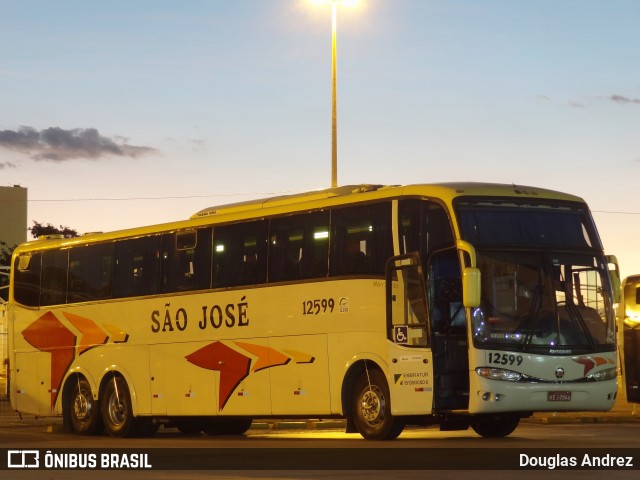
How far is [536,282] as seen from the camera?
21.1 meters

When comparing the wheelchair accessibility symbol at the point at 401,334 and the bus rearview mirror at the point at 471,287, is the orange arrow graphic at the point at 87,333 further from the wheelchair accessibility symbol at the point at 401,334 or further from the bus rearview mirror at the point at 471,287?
the bus rearview mirror at the point at 471,287

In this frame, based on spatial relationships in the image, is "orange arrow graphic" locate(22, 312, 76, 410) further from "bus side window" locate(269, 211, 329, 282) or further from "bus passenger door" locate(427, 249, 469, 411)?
"bus passenger door" locate(427, 249, 469, 411)

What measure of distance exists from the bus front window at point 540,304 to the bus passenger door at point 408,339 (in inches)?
37.3

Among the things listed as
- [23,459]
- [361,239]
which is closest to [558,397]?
[361,239]

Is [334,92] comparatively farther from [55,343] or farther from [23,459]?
[23,459]

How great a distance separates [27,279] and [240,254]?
24.4 ft

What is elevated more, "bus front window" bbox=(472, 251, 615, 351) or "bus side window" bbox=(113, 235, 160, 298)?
"bus side window" bbox=(113, 235, 160, 298)

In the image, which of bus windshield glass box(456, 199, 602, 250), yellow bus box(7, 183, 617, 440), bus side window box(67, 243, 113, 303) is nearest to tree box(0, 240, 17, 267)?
bus side window box(67, 243, 113, 303)

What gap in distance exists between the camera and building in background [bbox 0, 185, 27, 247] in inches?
4828

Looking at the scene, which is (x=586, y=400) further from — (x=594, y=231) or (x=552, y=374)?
(x=594, y=231)

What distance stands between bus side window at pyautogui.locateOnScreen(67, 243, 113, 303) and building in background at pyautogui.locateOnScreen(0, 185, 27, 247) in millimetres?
94491

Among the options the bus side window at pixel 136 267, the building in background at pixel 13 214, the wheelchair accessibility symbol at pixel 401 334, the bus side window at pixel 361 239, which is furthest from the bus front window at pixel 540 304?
the building in background at pixel 13 214

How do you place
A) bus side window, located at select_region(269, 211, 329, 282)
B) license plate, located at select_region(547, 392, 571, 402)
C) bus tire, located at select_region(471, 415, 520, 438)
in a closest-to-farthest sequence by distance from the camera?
license plate, located at select_region(547, 392, 571, 402), bus tire, located at select_region(471, 415, 520, 438), bus side window, located at select_region(269, 211, 329, 282)

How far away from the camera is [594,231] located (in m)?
22.2
